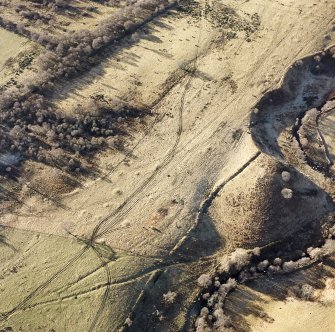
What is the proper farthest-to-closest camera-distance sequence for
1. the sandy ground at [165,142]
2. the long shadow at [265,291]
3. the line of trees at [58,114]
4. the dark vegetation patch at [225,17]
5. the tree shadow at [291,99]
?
the dark vegetation patch at [225,17] < the line of trees at [58,114] < the tree shadow at [291,99] < the sandy ground at [165,142] < the long shadow at [265,291]

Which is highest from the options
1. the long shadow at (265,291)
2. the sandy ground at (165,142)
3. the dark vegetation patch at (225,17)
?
the dark vegetation patch at (225,17)

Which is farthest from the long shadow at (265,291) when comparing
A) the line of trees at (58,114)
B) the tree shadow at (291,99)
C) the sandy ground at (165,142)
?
the line of trees at (58,114)

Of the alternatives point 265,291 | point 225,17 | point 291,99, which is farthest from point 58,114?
point 265,291

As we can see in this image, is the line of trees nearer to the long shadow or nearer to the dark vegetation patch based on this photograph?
the dark vegetation patch

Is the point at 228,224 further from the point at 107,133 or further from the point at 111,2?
the point at 111,2

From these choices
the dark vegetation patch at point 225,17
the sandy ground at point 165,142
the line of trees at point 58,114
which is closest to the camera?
the sandy ground at point 165,142

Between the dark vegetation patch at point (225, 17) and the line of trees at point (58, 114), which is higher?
the dark vegetation patch at point (225, 17)

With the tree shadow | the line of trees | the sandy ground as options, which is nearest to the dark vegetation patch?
the sandy ground

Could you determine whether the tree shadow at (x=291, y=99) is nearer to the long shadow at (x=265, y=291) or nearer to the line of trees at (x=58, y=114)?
the long shadow at (x=265, y=291)

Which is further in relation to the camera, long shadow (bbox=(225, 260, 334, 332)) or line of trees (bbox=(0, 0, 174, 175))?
line of trees (bbox=(0, 0, 174, 175))

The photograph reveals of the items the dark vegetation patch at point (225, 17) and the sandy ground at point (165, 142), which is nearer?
the sandy ground at point (165, 142)
